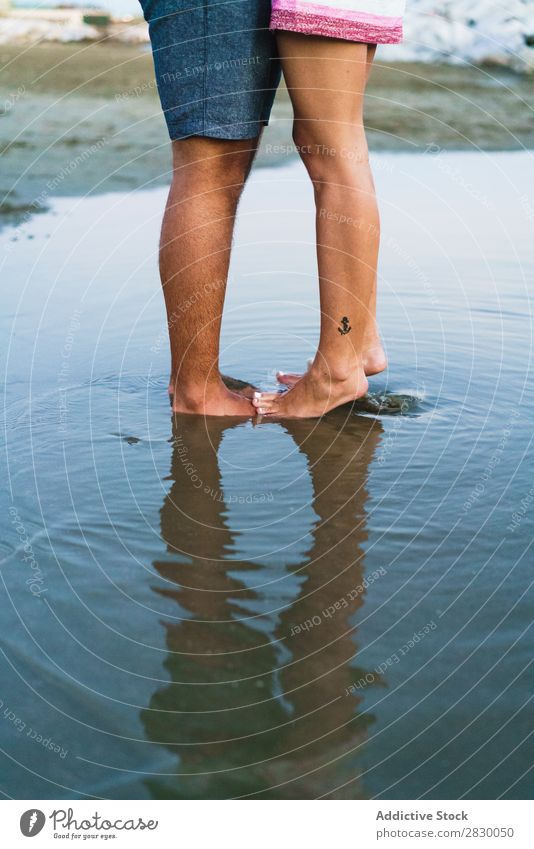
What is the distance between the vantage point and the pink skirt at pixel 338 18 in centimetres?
221

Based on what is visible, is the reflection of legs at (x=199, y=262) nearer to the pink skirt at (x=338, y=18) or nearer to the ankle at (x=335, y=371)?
the ankle at (x=335, y=371)

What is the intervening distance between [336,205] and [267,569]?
3.55 feet

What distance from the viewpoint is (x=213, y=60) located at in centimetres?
229

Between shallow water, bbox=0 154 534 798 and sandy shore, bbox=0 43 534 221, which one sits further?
sandy shore, bbox=0 43 534 221

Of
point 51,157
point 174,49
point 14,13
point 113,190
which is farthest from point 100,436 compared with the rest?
point 14,13

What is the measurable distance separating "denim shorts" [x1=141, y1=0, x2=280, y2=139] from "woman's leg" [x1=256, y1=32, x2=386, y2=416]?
7 centimetres

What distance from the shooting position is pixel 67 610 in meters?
1.54

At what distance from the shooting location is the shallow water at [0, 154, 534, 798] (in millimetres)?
1219

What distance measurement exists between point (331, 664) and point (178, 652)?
0.71 feet

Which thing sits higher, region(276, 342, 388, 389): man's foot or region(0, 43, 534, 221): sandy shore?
region(0, 43, 534, 221): sandy shore

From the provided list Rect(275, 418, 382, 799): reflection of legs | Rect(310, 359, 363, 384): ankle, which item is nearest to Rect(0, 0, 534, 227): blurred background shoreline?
Rect(310, 359, 363, 384): ankle

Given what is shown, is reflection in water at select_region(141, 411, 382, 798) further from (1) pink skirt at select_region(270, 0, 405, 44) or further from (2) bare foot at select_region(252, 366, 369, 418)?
A: (1) pink skirt at select_region(270, 0, 405, 44)

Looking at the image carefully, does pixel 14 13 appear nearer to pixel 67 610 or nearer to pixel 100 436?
pixel 100 436

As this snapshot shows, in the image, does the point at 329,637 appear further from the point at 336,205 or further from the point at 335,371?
the point at 336,205
